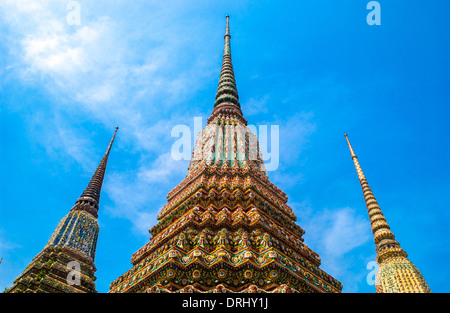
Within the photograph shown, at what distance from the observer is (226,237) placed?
966cm

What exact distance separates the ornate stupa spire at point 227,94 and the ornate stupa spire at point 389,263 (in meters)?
13.4

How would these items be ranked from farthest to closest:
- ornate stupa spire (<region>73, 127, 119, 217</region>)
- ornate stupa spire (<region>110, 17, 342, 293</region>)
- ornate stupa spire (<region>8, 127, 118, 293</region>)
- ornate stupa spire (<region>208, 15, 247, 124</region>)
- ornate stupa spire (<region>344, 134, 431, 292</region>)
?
ornate stupa spire (<region>73, 127, 119, 217</region>)
ornate stupa spire (<region>344, 134, 431, 292</region>)
ornate stupa spire (<region>8, 127, 118, 293</region>)
ornate stupa spire (<region>208, 15, 247, 124</region>)
ornate stupa spire (<region>110, 17, 342, 293</region>)

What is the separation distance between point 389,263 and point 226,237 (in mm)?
17618

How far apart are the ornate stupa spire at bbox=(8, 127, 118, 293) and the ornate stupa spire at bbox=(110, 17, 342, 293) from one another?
34.2ft

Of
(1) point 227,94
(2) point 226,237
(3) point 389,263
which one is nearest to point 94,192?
(1) point 227,94

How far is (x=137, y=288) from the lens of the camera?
8.98 m

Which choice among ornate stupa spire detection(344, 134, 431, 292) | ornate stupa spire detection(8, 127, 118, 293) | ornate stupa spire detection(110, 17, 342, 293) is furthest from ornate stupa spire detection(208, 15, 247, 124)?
ornate stupa spire detection(344, 134, 431, 292)

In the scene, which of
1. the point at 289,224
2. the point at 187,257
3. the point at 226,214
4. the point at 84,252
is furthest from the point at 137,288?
the point at 84,252

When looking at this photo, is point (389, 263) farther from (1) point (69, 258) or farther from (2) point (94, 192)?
(2) point (94, 192)

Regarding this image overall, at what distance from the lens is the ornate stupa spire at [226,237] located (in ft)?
27.8

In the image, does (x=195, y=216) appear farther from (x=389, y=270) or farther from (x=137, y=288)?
(x=389, y=270)

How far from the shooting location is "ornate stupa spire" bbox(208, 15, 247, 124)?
17.1 meters

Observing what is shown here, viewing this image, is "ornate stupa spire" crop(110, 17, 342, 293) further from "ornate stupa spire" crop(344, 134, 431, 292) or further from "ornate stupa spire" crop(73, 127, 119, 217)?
"ornate stupa spire" crop(73, 127, 119, 217)
